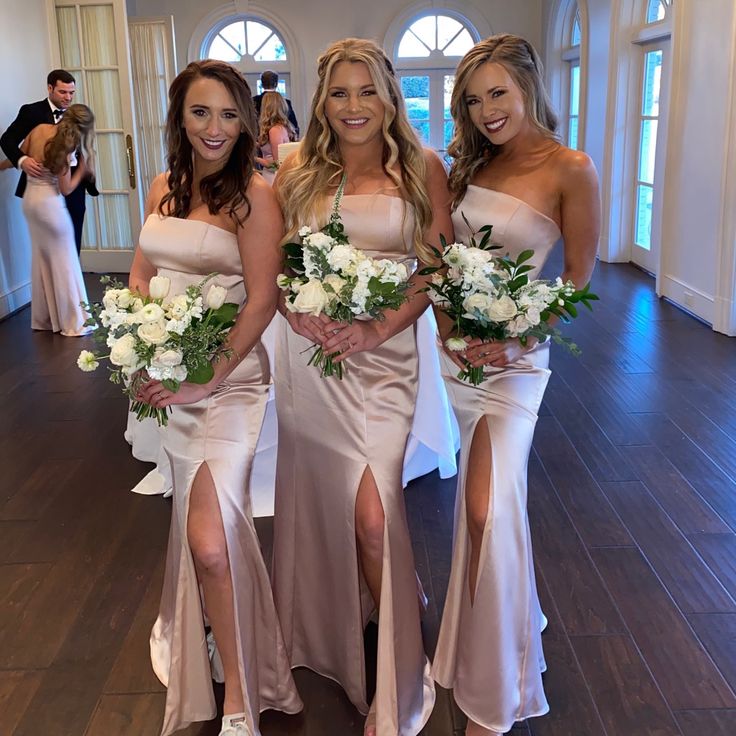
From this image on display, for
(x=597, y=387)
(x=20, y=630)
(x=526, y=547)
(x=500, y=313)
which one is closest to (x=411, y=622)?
(x=526, y=547)

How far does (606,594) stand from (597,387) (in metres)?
2.54

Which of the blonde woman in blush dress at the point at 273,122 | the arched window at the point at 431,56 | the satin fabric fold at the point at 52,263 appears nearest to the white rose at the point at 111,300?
the blonde woman in blush dress at the point at 273,122

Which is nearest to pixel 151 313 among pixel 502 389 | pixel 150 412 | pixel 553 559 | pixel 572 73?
pixel 150 412

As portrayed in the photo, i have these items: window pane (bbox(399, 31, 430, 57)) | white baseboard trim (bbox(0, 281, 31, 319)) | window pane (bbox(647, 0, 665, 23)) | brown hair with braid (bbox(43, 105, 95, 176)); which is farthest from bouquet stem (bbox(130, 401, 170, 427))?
window pane (bbox(399, 31, 430, 57))

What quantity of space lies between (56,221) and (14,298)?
1.26 meters

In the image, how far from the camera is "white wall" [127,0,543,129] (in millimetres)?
12641

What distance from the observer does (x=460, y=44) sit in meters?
13.2

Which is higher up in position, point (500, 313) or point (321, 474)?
point (500, 313)

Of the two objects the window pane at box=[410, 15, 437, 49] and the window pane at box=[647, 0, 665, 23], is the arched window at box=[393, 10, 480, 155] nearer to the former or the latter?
the window pane at box=[410, 15, 437, 49]

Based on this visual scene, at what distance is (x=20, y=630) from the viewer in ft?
9.73

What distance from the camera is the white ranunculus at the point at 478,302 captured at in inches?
85.4

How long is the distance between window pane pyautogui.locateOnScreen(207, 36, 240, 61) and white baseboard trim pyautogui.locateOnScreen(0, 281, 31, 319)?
6.12 meters

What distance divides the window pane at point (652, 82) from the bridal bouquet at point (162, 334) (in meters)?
7.94

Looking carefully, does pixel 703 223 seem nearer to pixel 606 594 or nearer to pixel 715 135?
pixel 715 135
